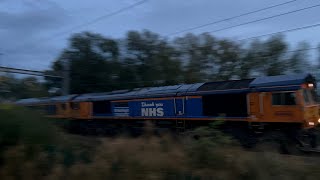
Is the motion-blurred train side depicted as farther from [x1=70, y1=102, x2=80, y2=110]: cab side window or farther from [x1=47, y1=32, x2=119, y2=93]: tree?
[x1=47, y1=32, x2=119, y2=93]: tree

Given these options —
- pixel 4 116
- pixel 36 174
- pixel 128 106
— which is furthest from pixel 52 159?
pixel 128 106

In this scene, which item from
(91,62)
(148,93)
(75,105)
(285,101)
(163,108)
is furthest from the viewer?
(91,62)

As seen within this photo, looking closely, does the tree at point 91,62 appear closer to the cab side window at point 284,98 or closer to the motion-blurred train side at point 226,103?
the motion-blurred train side at point 226,103

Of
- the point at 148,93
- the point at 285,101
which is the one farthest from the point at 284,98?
the point at 148,93

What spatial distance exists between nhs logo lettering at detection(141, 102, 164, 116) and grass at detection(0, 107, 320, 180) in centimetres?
1530

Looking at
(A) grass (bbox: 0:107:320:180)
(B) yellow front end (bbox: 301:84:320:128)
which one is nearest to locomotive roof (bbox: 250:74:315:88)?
(B) yellow front end (bbox: 301:84:320:128)

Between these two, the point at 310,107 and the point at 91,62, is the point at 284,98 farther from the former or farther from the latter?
the point at 91,62

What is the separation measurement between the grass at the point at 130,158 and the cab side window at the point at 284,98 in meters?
10.2

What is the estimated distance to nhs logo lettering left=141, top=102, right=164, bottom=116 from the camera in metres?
24.2

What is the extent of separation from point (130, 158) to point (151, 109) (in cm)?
1772

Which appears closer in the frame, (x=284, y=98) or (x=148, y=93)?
(x=284, y=98)

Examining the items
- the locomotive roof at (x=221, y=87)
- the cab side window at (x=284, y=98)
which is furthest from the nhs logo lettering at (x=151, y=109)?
the cab side window at (x=284, y=98)

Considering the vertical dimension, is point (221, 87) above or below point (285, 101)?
above

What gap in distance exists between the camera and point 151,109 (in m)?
25.0
